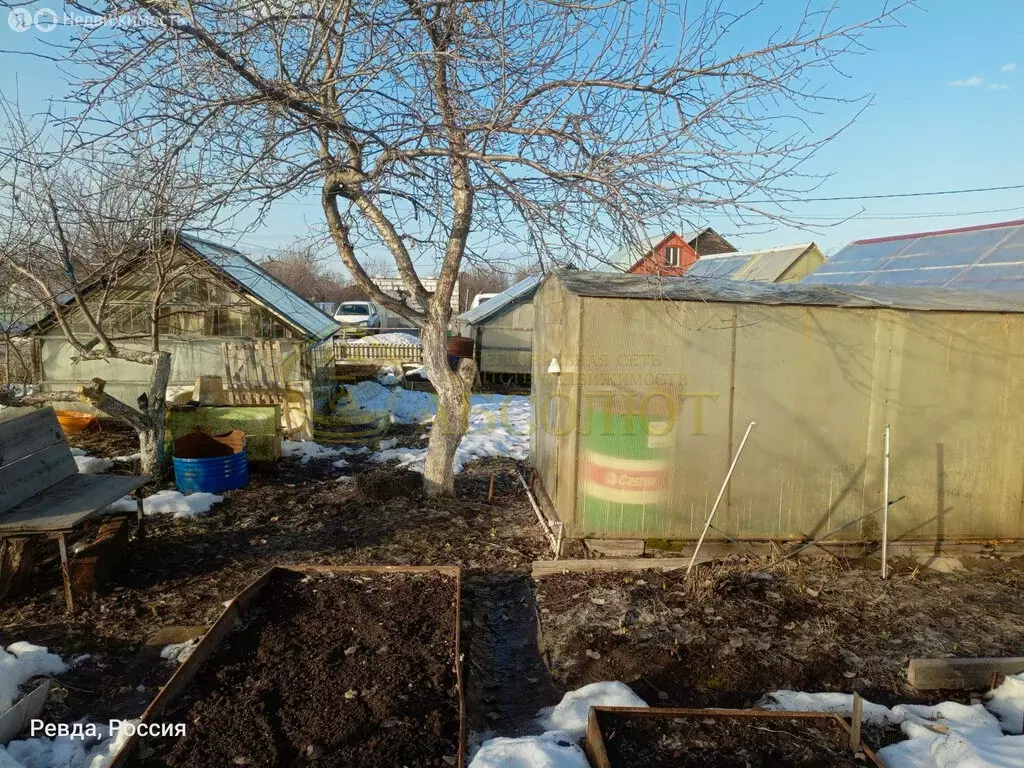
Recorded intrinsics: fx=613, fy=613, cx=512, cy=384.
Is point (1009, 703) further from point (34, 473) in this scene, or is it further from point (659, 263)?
point (34, 473)

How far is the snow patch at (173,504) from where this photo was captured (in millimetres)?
6453

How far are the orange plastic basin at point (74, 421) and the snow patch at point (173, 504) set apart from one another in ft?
15.8

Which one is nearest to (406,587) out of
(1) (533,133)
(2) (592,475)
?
(2) (592,475)

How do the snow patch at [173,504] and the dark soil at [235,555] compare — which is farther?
the snow patch at [173,504]

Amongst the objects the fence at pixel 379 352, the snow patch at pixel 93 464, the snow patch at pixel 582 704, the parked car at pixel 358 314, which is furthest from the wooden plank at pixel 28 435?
the parked car at pixel 358 314

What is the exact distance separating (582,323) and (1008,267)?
5886 mm

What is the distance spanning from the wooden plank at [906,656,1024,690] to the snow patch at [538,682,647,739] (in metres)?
1.80

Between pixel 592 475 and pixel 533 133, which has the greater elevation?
pixel 533 133

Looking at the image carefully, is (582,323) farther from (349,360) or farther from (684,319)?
(349,360)

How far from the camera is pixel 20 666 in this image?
3574 mm

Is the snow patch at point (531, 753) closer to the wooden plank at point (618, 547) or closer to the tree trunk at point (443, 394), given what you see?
the wooden plank at point (618, 547)

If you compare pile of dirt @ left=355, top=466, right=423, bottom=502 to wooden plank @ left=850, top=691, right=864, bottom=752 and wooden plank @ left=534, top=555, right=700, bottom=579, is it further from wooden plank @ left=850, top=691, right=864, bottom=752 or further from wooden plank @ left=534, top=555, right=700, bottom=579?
wooden plank @ left=850, top=691, right=864, bottom=752

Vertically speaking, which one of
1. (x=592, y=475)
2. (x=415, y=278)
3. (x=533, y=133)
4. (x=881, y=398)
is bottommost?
(x=592, y=475)

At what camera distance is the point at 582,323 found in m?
5.38
